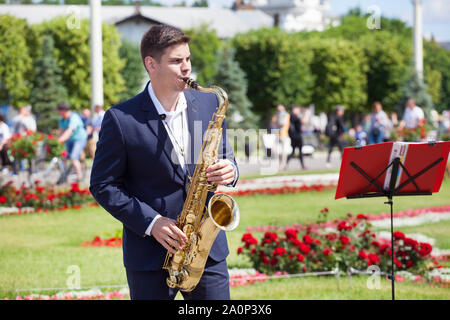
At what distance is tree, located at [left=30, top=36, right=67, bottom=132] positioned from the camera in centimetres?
3778

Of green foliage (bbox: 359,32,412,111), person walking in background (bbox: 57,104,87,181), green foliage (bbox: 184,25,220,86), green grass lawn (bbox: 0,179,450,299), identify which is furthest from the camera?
green foliage (bbox: 184,25,220,86)

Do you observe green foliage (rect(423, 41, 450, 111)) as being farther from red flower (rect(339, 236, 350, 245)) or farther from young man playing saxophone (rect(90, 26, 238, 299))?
young man playing saxophone (rect(90, 26, 238, 299))

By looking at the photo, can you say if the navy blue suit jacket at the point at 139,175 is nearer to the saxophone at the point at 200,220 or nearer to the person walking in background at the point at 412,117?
the saxophone at the point at 200,220

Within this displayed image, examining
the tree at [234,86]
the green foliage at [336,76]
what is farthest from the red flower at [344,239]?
the green foliage at [336,76]

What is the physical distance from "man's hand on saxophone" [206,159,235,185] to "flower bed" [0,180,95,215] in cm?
957

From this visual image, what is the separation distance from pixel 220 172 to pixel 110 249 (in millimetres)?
5831

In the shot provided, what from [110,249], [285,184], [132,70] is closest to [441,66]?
[132,70]

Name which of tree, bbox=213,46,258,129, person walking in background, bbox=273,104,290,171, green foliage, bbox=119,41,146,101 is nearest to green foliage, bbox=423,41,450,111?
green foliage, bbox=119,41,146,101

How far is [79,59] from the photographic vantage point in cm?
3925

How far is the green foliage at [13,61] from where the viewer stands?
118 feet

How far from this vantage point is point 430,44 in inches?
3383

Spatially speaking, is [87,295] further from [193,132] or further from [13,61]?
[13,61]

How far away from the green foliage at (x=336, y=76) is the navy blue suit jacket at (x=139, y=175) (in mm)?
44608
